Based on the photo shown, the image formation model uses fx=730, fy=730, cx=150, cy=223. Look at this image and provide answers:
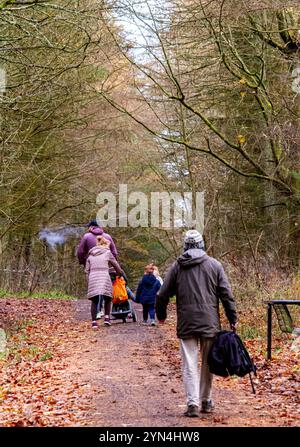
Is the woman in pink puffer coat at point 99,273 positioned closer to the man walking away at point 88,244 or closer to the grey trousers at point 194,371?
the man walking away at point 88,244

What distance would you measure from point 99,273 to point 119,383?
235 inches

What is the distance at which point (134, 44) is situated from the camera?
1683 cm

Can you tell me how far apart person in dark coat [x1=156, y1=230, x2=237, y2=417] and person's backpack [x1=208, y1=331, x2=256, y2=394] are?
6.7 inches

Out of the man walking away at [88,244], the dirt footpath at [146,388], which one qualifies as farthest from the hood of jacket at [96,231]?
the dirt footpath at [146,388]

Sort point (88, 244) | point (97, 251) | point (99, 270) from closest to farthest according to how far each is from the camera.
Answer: point (99, 270) < point (97, 251) < point (88, 244)

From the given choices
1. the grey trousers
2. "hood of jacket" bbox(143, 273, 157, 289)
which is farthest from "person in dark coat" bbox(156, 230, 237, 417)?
"hood of jacket" bbox(143, 273, 157, 289)

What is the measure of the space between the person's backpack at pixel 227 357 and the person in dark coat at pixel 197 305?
171mm

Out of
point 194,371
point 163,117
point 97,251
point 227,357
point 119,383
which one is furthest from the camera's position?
point 163,117

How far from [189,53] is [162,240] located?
59.9 ft

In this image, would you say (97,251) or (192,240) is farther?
(97,251)

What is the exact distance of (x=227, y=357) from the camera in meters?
7.37

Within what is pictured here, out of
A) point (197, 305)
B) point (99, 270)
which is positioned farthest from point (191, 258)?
point (99, 270)

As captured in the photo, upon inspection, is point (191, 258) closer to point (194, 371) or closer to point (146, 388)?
point (194, 371)
